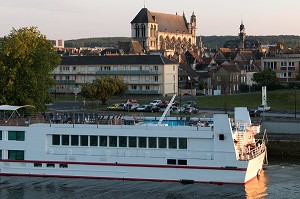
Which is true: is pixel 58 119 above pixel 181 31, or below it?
below

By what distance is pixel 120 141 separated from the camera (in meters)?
39.2

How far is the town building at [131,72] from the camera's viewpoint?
98.5m

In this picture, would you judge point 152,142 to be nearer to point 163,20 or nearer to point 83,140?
point 83,140

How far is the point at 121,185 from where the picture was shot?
37531 mm

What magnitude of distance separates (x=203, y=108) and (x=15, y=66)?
78.7 feet

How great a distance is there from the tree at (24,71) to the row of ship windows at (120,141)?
18.8 meters

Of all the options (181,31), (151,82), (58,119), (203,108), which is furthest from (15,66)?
(181,31)

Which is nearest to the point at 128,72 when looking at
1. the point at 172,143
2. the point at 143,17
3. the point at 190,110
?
the point at 190,110

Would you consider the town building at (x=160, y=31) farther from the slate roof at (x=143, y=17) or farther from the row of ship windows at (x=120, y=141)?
the row of ship windows at (x=120, y=141)

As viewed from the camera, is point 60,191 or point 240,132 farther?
point 240,132

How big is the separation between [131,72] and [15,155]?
58816mm

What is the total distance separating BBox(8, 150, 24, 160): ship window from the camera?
40781mm

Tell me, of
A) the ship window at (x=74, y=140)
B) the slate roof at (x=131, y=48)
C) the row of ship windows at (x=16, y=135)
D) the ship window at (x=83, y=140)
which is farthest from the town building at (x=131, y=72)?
the ship window at (x=83, y=140)

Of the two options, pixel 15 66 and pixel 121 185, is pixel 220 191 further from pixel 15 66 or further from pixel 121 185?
pixel 15 66
